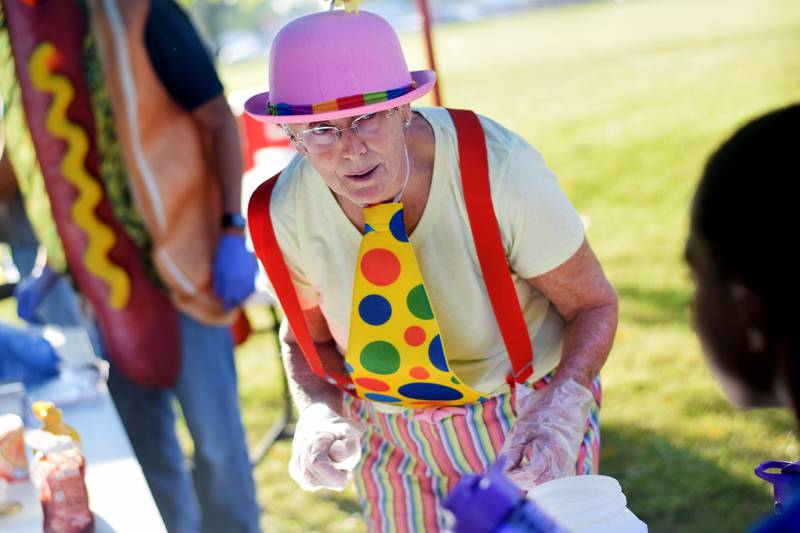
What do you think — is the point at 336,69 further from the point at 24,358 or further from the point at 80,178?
the point at 24,358

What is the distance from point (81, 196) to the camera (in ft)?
8.72

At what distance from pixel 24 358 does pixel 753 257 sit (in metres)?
2.07

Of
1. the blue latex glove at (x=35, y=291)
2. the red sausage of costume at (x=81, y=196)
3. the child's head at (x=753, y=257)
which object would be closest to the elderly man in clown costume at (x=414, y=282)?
the child's head at (x=753, y=257)

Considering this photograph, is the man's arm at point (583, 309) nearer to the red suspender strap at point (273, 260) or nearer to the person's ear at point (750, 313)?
the red suspender strap at point (273, 260)

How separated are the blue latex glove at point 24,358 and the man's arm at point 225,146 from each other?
24.1 inches

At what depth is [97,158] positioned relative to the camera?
8.75 ft

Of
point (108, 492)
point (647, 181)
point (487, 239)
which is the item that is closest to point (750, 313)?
point (487, 239)

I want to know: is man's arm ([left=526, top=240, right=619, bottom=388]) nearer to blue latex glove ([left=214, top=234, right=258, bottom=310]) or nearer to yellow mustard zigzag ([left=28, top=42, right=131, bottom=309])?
blue latex glove ([left=214, top=234, right=258, bottom=310])

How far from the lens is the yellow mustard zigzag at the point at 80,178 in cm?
259

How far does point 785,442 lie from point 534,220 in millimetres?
2315

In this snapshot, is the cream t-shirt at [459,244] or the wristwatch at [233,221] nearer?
the cream t-shirt at [459,244]

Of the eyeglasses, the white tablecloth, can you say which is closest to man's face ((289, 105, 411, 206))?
the eyeglasses

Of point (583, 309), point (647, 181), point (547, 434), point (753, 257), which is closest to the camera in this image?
point (753, 257)

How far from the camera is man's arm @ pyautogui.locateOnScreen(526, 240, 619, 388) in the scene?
6.13 ft
